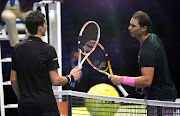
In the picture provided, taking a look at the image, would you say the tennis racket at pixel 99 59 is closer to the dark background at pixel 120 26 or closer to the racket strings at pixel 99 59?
the racket strings at pixel 99 59

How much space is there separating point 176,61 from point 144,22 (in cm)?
326

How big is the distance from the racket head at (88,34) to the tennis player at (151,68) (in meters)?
0.53

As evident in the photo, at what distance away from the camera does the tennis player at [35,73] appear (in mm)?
2676

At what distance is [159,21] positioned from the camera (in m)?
6.07

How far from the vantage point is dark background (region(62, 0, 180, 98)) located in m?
5.77

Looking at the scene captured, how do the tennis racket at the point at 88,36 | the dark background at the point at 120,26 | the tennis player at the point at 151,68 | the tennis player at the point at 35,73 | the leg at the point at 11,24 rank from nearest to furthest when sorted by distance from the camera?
the tennis player at the point at 35,73, the tennis player at the point at 151,68, the tennis racket at the point at 88,36, the leg at the point at 11,24, the dark background at the point at 120,26

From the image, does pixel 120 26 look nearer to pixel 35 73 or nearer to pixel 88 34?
pixel 88 34

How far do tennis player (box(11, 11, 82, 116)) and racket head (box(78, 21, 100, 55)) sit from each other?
786 millimetres

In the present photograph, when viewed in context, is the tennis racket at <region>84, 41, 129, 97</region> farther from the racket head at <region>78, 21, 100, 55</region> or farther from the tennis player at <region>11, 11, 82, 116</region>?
the tennis player at <region>11, 11, 82, 116</region>

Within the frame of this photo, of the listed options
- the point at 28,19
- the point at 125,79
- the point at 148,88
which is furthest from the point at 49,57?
the point at 148,88

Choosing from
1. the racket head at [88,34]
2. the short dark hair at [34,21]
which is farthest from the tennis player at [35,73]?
the racket head at [88,34]

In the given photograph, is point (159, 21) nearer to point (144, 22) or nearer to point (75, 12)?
point (75, 12)

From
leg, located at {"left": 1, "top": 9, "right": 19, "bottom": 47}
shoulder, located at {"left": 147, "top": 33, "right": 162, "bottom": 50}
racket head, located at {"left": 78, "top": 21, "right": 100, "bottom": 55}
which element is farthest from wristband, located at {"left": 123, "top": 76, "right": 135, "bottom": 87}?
leg, located at {"left": 1, "top": 9, "right": 19, "bottom": 47}

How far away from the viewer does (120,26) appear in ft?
19.5
